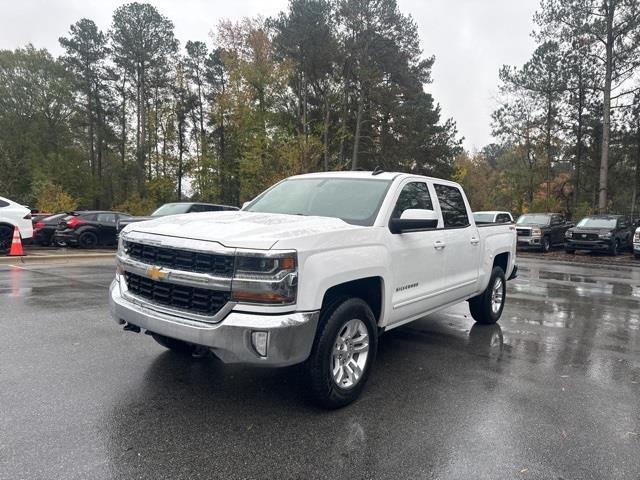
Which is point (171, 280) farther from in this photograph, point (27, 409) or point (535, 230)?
point (535, 230)

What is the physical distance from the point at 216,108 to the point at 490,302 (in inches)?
1490

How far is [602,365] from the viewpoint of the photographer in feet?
16.6

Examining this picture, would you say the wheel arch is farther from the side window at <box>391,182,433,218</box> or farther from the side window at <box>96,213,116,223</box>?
the side window at <box>96,213,116,223</box>

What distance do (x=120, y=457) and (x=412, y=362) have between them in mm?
3052

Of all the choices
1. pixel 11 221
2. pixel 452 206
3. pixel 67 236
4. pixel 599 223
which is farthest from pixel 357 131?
pixel 452 206

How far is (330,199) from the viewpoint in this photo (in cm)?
468

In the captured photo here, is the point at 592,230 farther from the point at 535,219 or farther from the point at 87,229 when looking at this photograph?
the point at 87,229

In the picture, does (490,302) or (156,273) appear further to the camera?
(490,302)

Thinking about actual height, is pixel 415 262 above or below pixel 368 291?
above

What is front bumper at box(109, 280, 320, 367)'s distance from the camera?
3189 millimetres

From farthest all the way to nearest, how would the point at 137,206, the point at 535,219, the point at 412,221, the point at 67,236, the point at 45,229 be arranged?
the point at 137,206 → the point at 535,219 → the point at 45,229 → the point at 67,236 → the point at 412,221

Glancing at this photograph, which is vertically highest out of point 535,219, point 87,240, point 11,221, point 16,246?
point 535,219

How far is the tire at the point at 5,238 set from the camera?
14.1m

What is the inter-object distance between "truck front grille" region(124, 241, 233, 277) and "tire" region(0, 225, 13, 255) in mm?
12840
